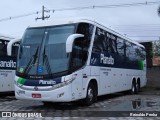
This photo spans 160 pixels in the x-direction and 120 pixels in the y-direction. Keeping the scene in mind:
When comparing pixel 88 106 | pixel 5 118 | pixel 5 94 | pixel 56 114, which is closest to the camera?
pixel 5 118

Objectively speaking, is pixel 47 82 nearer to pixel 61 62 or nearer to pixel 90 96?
pixel 61 62

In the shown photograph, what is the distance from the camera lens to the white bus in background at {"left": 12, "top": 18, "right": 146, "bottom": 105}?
12617 millimetres

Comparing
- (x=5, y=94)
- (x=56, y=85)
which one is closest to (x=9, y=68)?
(x=5, y=94)

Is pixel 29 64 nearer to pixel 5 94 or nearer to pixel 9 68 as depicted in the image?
pixel 9 68

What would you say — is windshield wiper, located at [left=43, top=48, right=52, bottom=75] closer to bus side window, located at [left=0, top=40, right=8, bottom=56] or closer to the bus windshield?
the bus windshield

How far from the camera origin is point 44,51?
1313 cm

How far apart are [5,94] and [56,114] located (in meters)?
9.55

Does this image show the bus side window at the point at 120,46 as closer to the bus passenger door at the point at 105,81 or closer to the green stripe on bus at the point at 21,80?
the bus passenger door at the point at 105,81

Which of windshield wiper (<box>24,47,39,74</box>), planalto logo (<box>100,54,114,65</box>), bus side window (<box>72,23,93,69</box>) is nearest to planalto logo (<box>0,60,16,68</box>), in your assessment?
windshield wiper (<box>24,47,39,74</box>)

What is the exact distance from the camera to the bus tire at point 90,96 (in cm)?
1423

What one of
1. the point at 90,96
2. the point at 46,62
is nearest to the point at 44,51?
the point at 46,62

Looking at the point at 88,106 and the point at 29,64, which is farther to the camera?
the point at 88,106

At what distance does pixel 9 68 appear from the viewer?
725 inches

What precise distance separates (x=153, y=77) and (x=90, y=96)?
1663cm
